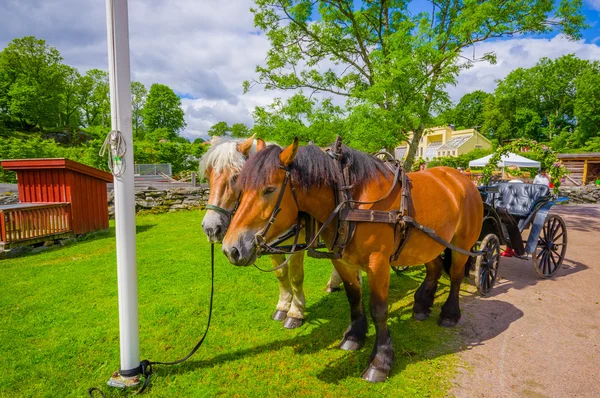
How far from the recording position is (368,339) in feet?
11.4

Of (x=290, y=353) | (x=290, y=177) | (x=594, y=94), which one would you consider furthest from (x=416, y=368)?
(x=594, y=94)

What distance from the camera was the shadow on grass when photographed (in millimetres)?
3002

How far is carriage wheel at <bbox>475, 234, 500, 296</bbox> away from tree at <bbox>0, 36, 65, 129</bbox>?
50324mm

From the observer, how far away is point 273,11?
1074 cm

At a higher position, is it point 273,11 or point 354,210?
point 273,11

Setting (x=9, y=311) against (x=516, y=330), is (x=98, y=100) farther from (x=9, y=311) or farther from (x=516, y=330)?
(x=516, y=330)

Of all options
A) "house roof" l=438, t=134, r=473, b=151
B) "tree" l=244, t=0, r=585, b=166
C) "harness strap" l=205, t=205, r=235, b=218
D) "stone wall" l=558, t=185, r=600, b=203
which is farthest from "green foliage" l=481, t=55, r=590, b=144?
"harness strap" l=205, t=205, r=235, b=218

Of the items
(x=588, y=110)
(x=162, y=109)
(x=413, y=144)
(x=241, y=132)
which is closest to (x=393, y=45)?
(x=413, y=144)

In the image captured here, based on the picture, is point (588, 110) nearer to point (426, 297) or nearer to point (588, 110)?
point (588, 110)

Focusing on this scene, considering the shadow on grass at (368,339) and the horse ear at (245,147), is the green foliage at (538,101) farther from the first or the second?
the horse ear at (245,147)

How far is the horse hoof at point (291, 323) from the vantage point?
3.77 m

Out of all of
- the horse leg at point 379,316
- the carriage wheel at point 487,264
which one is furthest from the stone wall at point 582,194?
the horse leg at point 379,316

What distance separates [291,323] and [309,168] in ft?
7.41

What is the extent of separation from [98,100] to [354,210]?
56.6 metres
